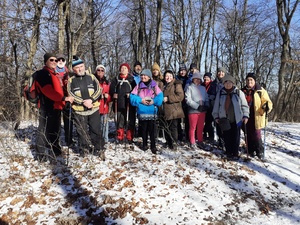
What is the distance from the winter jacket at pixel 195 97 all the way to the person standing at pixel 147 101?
825 mm

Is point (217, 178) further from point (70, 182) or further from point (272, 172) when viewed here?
point (70, 182)

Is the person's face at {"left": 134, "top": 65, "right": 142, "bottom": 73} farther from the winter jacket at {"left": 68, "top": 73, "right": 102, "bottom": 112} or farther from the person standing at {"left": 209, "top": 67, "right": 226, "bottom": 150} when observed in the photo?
the person standing at {"left": 209, "top": 67, "right": 226, "bottom": 150}

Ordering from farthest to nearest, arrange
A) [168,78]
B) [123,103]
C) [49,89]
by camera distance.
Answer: [168,78] → [123,103] → [49,89]

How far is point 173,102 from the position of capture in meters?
5.86

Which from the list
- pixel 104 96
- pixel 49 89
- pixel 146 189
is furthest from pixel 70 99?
pixel 146 189

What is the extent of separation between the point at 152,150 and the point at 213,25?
1962 centimetres

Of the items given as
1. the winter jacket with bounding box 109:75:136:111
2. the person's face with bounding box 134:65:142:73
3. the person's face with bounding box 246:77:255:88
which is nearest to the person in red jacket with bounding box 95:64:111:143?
the winter jacket with bounding box 109:75:136:111

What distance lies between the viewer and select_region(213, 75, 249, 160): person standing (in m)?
5.56

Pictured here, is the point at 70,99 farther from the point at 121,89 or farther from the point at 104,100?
the point at 121,89

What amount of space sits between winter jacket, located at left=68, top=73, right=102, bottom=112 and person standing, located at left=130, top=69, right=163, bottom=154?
941 millimetres

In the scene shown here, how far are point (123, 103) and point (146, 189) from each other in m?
2.44

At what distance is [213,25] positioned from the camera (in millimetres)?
22297

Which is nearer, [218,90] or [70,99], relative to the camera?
[70,99]

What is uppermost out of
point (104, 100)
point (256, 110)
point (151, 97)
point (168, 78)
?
point (168, 78)
